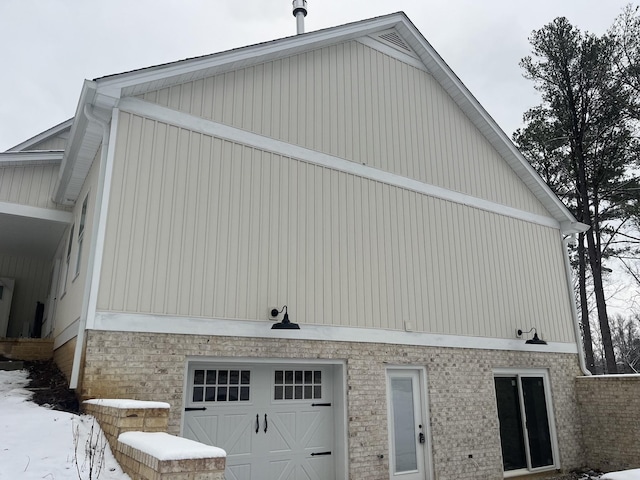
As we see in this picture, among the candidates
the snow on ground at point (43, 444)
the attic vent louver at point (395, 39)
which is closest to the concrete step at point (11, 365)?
the snow on ground at point (43, 444)

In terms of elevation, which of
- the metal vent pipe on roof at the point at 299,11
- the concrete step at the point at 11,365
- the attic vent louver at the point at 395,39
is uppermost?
the metal vent pipe on roof at the point at 299,11

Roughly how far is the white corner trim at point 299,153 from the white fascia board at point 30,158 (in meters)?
3.48

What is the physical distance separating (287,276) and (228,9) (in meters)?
15.1

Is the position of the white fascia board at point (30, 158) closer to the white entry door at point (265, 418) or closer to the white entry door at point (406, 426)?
the white entry door at point (265, 418)

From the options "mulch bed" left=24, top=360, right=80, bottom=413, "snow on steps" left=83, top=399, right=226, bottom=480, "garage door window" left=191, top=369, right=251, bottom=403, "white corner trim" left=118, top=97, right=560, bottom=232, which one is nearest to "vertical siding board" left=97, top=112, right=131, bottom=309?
"white corner trim" left=118, top=97, right=560, bottom=232

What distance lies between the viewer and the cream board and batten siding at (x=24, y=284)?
1212 centimetres

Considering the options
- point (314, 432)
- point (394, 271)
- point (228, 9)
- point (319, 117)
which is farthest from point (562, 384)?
point (228, 9)

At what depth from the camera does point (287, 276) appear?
7.78 m

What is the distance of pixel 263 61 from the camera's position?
8.63 metres

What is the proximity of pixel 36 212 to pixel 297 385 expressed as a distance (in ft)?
20.1

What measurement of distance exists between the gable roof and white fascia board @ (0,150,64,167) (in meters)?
0.74

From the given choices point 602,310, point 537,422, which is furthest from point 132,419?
point 602,310

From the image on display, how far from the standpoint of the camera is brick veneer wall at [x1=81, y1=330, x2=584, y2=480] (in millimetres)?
6270

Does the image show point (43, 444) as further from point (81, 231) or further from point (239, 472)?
point (81, 231)
